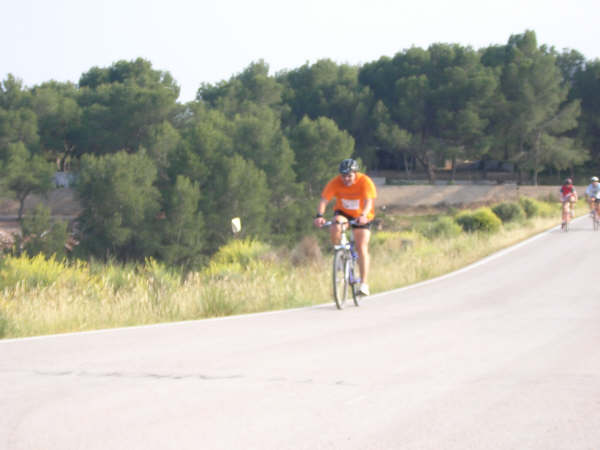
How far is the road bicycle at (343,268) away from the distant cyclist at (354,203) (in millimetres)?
75

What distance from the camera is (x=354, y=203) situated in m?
9.60

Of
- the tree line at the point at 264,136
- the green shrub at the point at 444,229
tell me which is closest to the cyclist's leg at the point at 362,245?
the green shrub at the point at 444,229

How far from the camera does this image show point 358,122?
8969 cm

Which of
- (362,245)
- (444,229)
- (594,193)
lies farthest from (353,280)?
(444,229)

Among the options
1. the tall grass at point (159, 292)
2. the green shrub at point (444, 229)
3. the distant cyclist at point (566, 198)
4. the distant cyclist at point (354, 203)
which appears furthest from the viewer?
the green shrub at point (444, 229)

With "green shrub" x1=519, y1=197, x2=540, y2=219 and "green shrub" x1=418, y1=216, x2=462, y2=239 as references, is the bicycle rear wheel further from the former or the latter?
"green shrub" x1=519, y1=197, x2=540, y2=219

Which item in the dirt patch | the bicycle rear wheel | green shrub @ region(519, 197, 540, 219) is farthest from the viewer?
the dirt patch

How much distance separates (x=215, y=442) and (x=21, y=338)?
13.3 ft

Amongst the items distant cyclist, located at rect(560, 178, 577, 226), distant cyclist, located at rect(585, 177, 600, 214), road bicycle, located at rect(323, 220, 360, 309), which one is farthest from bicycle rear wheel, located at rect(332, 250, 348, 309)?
distant cyclist, located at rect(585, 177, 600, 214)

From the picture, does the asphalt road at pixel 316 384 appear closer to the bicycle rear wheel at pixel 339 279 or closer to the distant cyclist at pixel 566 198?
the bicycle rear wheel at pixel 339 279

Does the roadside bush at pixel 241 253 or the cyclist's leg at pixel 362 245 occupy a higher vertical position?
the cyclist's leg at pixel 362 245

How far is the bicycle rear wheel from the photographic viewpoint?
9.27 metres

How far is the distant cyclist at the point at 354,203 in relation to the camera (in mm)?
9383

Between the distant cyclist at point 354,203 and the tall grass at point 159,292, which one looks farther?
the distant cyclist at point 354,203
